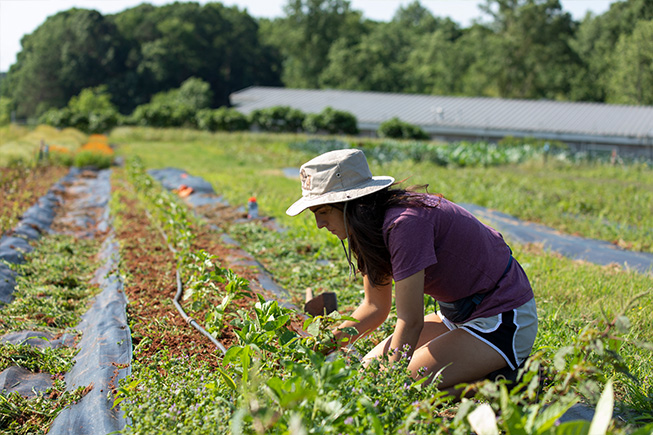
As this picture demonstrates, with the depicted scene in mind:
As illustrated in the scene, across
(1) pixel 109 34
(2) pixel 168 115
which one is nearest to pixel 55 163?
(2) pixel 168 115

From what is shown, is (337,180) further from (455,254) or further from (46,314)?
(46,314)

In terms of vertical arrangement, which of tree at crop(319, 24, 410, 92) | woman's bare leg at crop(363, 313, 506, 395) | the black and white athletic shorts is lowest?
woman's bare leg at crop(363, 313, 506, 395)

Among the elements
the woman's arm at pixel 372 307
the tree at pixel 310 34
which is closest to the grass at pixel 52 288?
the woman's arm at pixel 372 307

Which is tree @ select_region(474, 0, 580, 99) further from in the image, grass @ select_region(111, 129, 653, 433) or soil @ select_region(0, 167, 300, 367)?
soil @ select_region(0, 167, 300, 367)

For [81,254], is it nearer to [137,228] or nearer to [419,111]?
[137,228]

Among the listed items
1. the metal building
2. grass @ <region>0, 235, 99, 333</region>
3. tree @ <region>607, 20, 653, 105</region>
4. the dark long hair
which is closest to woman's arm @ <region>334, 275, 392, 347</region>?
the dark long hair

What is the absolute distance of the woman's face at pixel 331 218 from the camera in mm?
2270

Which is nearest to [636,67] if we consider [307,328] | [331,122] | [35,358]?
[331,122]

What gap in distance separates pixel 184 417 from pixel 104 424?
1.80 feet

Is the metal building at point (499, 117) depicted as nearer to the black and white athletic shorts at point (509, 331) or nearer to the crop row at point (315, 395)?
the black and white athletic shorts at point (509, 331)

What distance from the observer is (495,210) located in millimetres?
8430

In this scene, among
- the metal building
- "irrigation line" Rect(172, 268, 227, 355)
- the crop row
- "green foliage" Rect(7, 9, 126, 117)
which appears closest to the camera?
the crop row

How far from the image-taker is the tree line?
39.3m

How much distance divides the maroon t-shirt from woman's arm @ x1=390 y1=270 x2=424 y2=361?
0.05 metres
